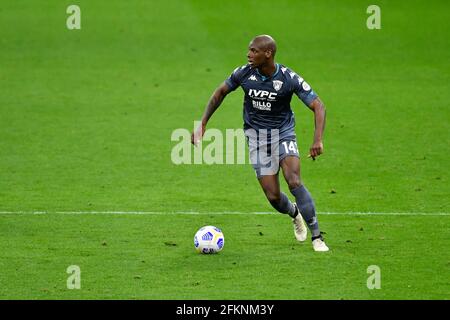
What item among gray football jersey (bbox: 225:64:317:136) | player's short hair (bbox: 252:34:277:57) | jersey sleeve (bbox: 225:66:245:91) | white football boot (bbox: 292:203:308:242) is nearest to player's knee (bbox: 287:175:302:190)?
gray football jersey (bbox: 225:64:317:136)

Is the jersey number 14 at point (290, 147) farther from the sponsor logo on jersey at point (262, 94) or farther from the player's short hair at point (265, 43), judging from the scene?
the player's short hair at point (265, 43)

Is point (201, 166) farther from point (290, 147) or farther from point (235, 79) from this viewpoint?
point (290, 147)

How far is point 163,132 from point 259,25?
11.2 meters

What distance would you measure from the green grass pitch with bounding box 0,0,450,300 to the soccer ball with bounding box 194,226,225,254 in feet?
0.59

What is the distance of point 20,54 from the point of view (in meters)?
29.0

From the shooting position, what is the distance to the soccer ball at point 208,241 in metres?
13.4

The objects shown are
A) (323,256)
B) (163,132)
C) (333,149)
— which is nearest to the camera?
(323,256)

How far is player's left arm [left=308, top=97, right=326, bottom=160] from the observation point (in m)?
12.9

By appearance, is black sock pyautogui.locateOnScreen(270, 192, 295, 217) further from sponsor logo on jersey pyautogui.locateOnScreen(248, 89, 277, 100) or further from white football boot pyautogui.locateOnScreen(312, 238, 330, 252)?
sponsor logo on jersey pyautogui.locateOnScreen(248, 89, 277, 100)

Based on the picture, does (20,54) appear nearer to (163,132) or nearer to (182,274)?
(163,132)

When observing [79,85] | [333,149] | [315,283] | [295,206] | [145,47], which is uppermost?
[145,47]

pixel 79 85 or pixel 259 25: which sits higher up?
pixel 259 25

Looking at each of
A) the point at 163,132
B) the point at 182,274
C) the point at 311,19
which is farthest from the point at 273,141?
the point at 311,19

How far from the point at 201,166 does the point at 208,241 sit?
592cm
